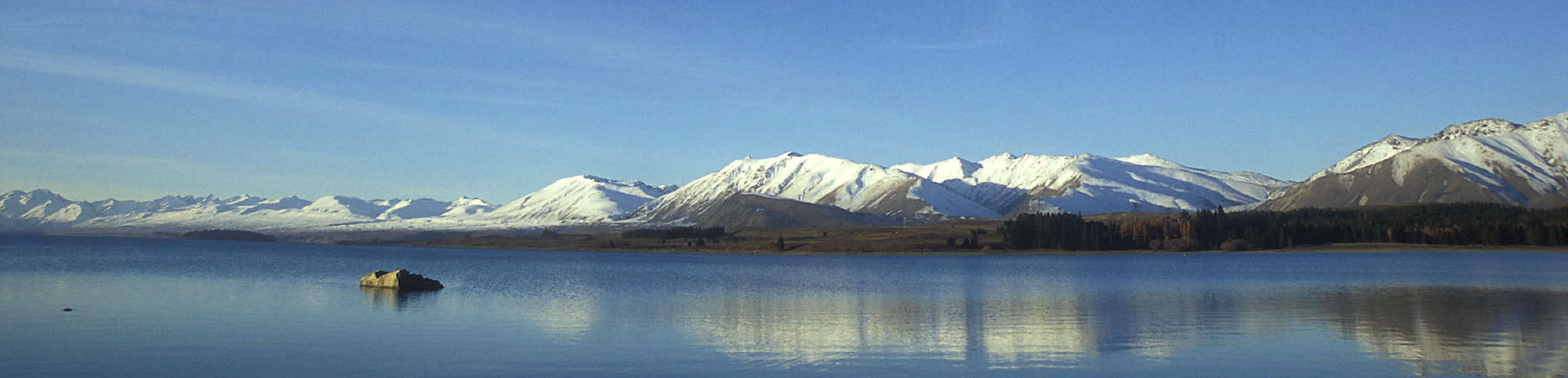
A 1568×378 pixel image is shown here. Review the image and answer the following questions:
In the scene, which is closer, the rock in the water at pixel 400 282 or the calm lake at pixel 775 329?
the calm lake at pixel 775 329

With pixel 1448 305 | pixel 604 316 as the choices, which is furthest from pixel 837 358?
pixel 1448 305

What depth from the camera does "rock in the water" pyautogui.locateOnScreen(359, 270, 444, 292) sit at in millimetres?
64312

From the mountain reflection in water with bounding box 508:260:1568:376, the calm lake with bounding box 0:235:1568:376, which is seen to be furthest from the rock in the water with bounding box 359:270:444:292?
the mountain reflection in water with bounding box 508:260:1568:376

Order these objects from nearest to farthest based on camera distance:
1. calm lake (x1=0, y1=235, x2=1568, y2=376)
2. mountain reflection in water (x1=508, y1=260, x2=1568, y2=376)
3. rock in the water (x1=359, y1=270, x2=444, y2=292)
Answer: calm lake (x1=0, y1=235, x2=1568, y2=376), mountain reflection in water (x1=508, y1=260, x2=1568, y2=376), rock in the water (x1=359, y1=270, x2=444, y2=292)

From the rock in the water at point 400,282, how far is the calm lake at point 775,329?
146cm

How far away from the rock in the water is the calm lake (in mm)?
1460

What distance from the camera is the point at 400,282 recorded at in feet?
211

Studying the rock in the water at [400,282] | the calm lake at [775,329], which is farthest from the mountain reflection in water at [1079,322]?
the rock in the water at [400,282]

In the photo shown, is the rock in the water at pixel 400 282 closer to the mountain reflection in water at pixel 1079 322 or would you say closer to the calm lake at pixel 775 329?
the calm lake at pixel 775 329

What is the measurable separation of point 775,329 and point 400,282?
104 ft

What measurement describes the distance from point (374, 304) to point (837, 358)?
2963 cm

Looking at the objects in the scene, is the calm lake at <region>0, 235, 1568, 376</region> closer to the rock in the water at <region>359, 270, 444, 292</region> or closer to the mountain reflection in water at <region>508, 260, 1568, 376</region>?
the mountain reflection in water at <region>508, 260, 1568, 376</region>

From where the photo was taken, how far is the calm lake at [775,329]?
3005cm

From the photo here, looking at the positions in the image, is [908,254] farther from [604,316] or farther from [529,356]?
[529,356]
